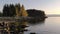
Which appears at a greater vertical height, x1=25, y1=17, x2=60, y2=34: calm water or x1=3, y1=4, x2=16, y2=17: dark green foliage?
x1=3, y1=4, x2=16, y2=17: dark green foliage

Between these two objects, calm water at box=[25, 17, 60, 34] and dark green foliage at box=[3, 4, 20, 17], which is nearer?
dark green foliage at box=[3, 4, 20, 17]

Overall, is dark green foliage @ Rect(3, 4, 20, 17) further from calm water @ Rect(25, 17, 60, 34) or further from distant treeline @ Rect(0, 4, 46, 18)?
calm water @ Rect(25, 17, 60, 34)

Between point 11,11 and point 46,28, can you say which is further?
point 46,28

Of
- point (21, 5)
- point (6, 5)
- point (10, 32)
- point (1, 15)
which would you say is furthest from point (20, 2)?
Answer: point (10, 32)

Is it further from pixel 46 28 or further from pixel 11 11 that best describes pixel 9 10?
pixel 46 28

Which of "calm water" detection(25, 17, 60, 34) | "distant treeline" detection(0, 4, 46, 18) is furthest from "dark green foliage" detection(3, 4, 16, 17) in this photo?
"calm water" detection(25, 17, 60, 34)

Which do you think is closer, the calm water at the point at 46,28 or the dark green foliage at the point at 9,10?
the dark green foliage at the point at 9,10

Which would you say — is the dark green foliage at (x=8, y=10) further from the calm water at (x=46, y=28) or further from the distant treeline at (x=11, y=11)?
the calm water at (x=46, y=28)

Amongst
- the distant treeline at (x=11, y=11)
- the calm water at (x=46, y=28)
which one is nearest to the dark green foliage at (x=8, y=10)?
the distant treeline at (x=11, y=11)

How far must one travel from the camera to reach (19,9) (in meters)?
2.94

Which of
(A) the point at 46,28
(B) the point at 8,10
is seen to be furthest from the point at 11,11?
(A) the point at 46,28

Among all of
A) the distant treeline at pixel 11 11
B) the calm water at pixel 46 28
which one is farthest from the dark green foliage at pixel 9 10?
the calm water at pixel 46 28

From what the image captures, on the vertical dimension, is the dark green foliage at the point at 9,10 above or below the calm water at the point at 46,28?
above

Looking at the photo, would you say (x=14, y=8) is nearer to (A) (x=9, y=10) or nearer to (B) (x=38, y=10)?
(A) (x=9, y=10)
